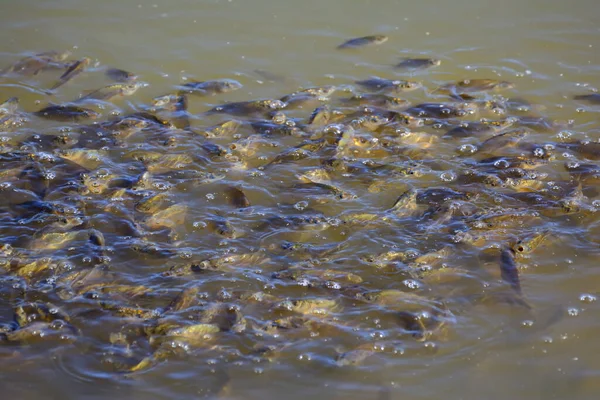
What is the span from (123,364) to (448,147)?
344 cm

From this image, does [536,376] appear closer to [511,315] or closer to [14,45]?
[511,315]

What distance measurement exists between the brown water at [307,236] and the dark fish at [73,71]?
0.11 metres

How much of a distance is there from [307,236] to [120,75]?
323cm

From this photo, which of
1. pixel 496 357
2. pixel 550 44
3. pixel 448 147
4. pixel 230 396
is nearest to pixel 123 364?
pixel 230 396

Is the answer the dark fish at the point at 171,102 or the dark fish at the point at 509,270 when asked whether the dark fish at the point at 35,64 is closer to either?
the dark fish at the point at 171,102

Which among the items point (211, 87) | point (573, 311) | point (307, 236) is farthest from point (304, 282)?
point (211, 87)

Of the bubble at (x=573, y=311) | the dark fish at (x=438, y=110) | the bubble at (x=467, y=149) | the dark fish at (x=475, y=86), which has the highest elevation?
the dark fish at (x=475, y=86)

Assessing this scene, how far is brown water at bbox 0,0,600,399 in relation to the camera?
4.00 m

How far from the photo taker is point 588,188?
5562 mm

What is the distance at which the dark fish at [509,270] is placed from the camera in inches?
182

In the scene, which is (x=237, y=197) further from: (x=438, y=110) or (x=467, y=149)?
(x=438, y=110)

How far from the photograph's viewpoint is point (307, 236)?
200 inches

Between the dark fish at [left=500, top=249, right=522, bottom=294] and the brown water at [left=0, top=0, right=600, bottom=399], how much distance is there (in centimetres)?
6

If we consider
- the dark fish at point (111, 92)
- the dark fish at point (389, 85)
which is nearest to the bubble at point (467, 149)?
the dark fish at point (389, 85)
